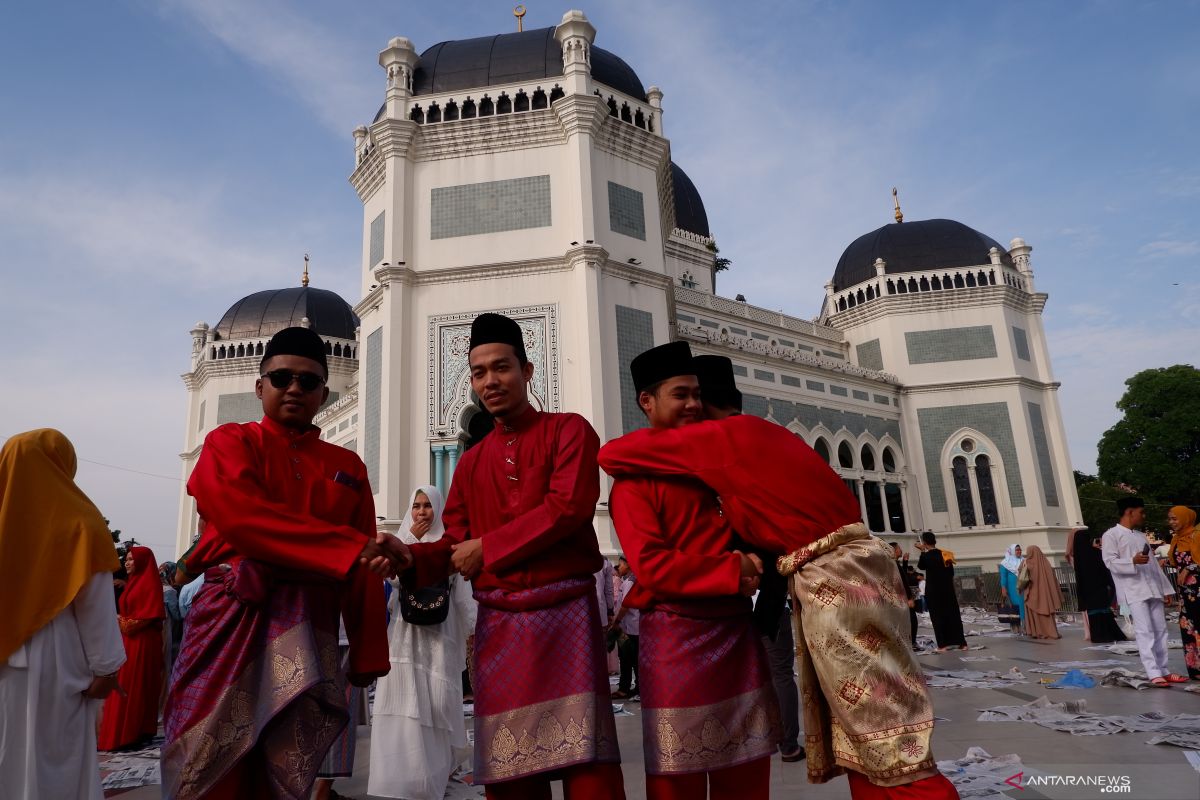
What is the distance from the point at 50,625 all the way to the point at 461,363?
423 inches

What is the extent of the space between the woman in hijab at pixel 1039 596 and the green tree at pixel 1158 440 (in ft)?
85.1

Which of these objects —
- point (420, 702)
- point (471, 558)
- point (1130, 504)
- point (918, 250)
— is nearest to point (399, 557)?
point (471, 558)

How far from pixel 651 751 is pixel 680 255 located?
23.5 m

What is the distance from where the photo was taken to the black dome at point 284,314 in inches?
971

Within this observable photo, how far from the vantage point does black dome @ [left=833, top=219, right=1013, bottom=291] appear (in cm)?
2359

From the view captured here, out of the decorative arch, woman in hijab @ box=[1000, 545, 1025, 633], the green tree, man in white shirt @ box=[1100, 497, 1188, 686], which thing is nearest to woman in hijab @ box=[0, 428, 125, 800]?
man in white shirt @ box=[1100, 497, 1188, 686]

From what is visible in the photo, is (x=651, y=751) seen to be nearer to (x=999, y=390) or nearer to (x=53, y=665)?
(x=53, y=665)

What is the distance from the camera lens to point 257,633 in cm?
211

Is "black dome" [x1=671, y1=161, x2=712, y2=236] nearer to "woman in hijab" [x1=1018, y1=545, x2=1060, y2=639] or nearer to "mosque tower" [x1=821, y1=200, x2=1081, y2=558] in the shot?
"mosque tower" [x1=821, y1=200, x2=1081, y2=558]

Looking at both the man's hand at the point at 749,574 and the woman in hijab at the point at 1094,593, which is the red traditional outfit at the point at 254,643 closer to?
the man's hand at the point at 749,574

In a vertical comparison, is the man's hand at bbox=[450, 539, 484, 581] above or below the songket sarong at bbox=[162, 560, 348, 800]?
above

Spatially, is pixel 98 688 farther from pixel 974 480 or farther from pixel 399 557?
pixel 974 480

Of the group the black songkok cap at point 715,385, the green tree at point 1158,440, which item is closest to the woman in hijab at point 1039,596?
the black songkok cap at point 715,385

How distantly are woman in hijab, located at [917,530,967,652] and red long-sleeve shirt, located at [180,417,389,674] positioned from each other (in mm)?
8524
